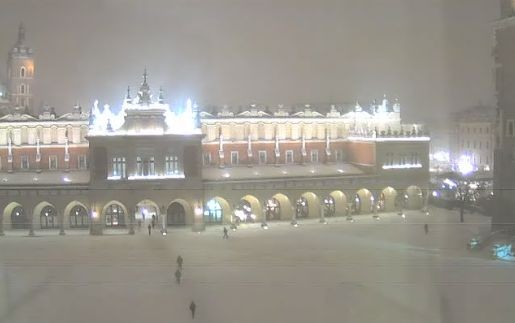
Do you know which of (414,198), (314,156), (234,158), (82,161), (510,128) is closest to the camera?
(510,128)

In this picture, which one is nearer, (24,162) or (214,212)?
(214,212)

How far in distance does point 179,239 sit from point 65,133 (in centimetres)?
743

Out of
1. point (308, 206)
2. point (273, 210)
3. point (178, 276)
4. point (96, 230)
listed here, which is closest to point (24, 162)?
point (96, 230)

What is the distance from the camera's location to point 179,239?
62.8 feet

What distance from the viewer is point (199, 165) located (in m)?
21.5

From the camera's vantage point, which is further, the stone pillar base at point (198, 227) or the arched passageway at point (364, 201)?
the arched passageway at point (364, 201)

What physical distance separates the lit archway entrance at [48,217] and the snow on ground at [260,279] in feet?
7.72

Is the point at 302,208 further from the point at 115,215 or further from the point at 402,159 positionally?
the point at 115,215

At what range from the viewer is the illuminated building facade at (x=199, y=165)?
2095cm

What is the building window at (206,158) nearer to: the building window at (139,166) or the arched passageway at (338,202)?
the building window at (139,166)

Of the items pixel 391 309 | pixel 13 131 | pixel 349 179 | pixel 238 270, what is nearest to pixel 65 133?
pixel 13 131

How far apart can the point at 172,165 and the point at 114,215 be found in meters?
2.57

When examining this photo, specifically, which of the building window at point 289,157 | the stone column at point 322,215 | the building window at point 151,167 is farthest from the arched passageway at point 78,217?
the building window at point 289,157

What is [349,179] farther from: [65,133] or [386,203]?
[65,133]
